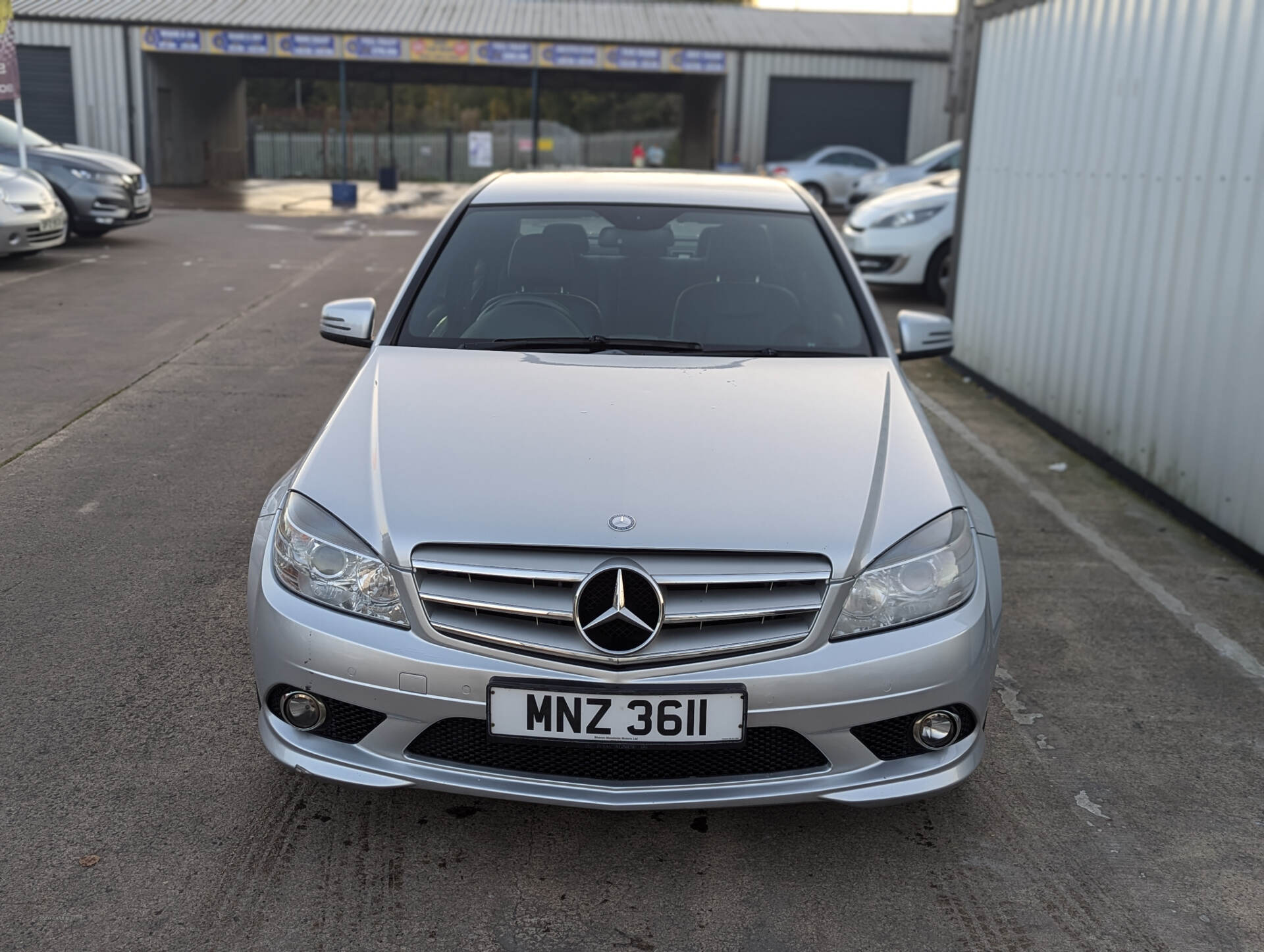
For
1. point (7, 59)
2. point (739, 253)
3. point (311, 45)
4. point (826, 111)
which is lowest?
point (739, 253)

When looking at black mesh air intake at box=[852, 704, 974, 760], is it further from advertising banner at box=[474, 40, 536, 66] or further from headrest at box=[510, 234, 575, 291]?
advertising banner at box=[474, 40, 536, 66]

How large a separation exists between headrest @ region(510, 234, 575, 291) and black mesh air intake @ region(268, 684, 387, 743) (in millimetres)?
1767

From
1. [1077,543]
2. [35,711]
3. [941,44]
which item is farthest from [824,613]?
[941,44]

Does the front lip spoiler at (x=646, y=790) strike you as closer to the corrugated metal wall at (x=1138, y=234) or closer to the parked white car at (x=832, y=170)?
the corrugated metal wall at (x=1138, y=234)

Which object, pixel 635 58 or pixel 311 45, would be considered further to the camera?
pixel 635 58

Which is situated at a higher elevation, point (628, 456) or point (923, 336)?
point (923, 336)

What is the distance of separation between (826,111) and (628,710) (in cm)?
3002

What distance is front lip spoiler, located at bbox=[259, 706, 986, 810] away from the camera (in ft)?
8.42

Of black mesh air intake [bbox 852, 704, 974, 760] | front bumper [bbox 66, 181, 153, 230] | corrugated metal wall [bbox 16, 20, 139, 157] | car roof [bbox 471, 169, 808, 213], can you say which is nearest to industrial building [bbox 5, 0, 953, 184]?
corrugated metal wall [bbox 16, 20, 139, 157]

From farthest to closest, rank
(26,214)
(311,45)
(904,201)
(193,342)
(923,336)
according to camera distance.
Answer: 1. (311,45)
2. (904,201)
3. (26,214)
4. (193,342)
5. (923,336)

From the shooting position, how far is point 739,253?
4.16 metres

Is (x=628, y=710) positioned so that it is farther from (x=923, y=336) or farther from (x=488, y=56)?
(x=488, y=56)

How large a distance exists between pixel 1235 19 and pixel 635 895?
479 cm

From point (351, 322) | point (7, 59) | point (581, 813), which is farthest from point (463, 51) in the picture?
point (581, 813)
